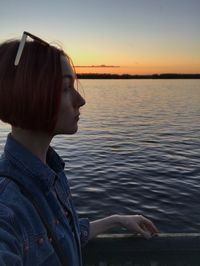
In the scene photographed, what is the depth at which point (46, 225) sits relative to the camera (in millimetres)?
1703

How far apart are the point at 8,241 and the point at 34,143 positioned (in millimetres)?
618

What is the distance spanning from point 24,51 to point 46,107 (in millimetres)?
299

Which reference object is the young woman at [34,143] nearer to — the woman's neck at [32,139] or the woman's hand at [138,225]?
the woman's neck at [32,139]

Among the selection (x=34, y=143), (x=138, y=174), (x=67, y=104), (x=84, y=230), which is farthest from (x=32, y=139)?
(x=138, y=174)

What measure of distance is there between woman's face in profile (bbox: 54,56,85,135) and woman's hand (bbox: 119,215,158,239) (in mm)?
1244

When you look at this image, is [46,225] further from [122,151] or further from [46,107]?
[122,151]

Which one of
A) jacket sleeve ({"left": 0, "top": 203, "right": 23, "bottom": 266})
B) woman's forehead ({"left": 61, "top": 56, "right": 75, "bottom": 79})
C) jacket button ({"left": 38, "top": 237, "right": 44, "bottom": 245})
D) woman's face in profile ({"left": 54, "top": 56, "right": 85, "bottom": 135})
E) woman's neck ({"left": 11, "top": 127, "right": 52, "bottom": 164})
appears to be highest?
woman's forehead ({"left": 61, "top": 56, "right": 75, "bottom": 79})

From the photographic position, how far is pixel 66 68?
1.89 metres

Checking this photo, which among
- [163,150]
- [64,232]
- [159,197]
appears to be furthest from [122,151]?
[64,232]

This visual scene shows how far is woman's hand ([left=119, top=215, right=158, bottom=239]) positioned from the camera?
9.68 ft

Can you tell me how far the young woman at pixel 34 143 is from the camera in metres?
1.55

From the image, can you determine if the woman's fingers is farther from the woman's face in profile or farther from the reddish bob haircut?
the reddish bob haircut

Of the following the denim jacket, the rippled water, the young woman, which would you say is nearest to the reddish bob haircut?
the young woman

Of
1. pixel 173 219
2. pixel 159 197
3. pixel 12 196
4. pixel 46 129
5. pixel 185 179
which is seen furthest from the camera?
pixel 185 179
